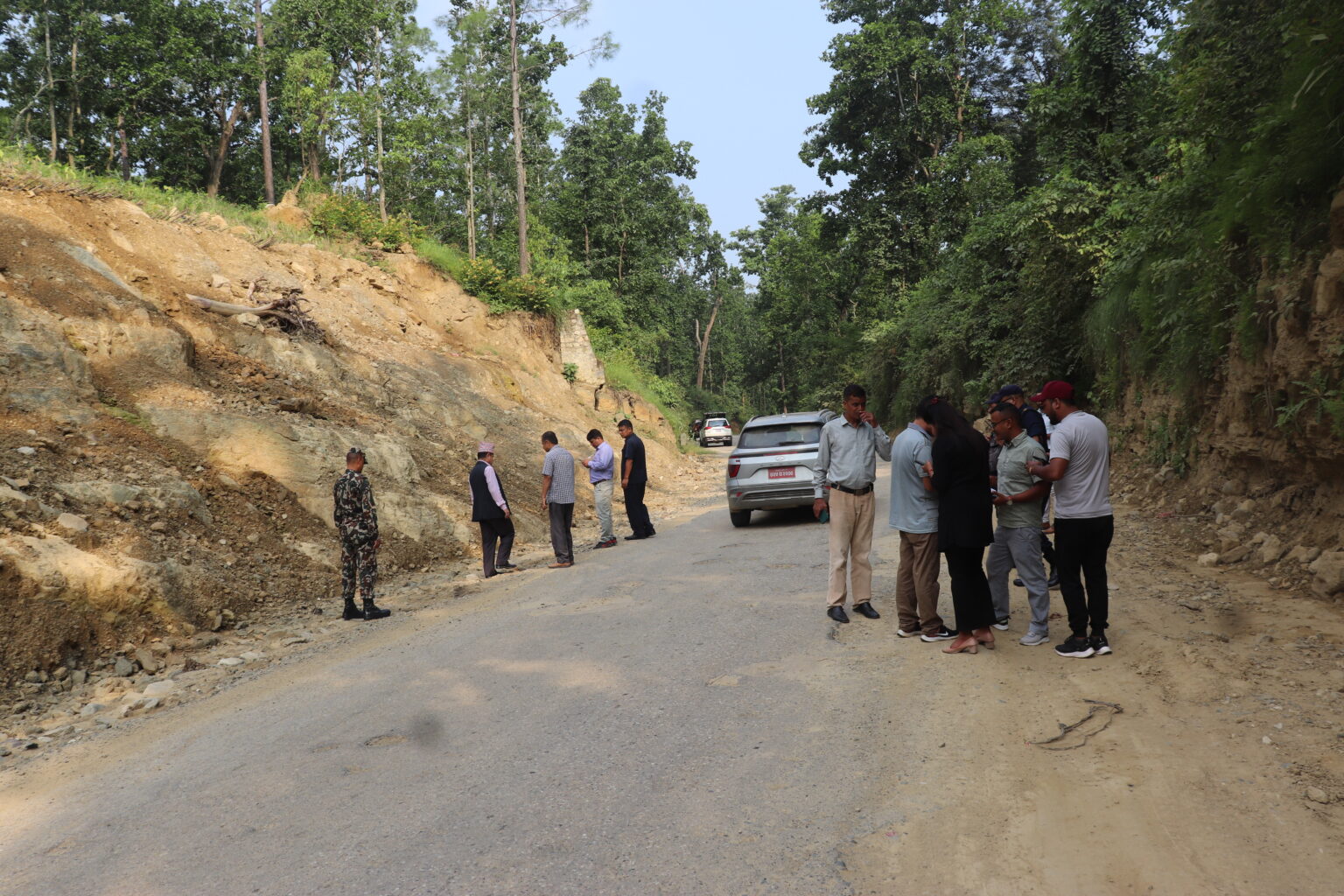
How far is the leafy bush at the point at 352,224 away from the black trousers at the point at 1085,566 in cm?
2077

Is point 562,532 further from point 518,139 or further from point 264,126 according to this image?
point 264,126

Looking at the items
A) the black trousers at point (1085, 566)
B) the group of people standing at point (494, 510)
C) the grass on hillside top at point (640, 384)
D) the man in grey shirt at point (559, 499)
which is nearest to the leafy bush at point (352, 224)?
the grass on hillside top at point (640, 384)

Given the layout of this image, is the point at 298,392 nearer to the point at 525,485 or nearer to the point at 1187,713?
the point at 525,485

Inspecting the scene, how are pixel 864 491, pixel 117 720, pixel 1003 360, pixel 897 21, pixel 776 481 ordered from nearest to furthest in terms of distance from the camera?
pixel 117 720, pixel 864 491, pixel 776 481, pixel 1003 360, pixel 897 21

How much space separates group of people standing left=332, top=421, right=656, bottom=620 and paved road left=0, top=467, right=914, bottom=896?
146cm

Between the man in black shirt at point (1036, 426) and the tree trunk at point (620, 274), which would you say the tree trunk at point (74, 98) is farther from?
the man in black shirt at point (1036, 426)

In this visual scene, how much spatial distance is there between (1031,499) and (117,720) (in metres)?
6.78

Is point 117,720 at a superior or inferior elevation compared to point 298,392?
inferior

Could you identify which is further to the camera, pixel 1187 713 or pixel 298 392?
pixel 298 392

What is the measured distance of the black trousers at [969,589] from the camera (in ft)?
20.8

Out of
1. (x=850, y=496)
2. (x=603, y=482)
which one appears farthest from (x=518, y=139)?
(x=850, y=496)

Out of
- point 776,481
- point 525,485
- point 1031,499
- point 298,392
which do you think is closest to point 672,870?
point 1031,499

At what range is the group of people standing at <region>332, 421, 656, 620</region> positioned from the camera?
9.04m

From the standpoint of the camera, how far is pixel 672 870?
351 cm
